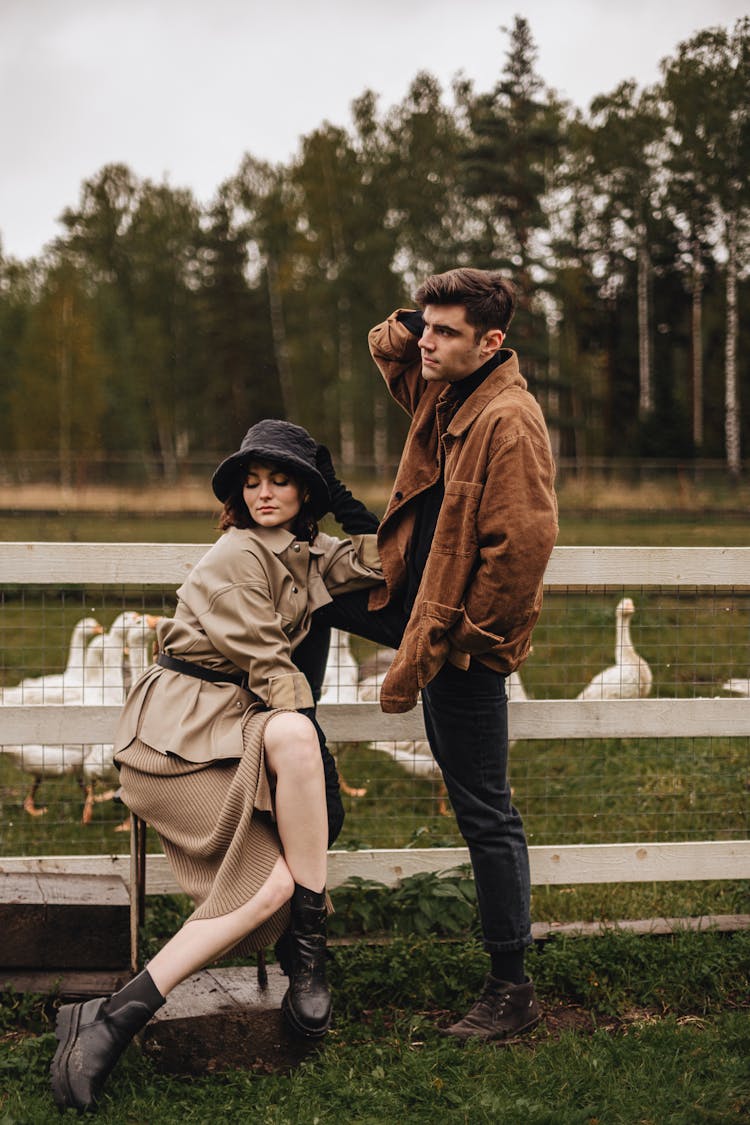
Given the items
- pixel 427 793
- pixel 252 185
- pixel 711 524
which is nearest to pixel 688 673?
pixel 427 793

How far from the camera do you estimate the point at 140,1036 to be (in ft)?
10.7

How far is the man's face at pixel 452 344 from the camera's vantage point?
320 centimetres

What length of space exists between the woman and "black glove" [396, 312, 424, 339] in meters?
0.51

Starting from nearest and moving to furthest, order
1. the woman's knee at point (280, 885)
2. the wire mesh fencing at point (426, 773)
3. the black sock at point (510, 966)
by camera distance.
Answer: the woman's knee at point (280, 885)
the black sock at point (510, 966)
the wire mesh fencing at point (426, 773)

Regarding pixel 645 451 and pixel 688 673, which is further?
pixel 645 451

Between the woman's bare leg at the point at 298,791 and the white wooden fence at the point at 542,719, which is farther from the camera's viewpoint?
the white wooden fence at the point at 542,719

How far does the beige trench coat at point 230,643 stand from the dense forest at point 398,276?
15.9m

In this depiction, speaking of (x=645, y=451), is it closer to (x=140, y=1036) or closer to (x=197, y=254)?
(x=197, y=254)

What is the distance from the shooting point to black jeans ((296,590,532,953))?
3.33 meters

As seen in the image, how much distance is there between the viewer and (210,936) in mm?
3020

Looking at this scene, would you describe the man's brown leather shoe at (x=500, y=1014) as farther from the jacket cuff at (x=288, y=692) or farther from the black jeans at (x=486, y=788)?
the jacket cuff at (x=288, y=692)

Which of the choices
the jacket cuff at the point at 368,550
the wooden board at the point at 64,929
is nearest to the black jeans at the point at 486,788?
the jacket cuff at the point at 368,550

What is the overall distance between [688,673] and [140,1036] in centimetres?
625

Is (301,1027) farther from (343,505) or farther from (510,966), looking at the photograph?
(343,505)
